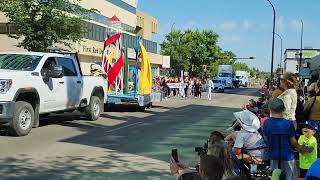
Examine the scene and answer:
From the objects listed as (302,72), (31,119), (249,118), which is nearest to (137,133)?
(31,119)

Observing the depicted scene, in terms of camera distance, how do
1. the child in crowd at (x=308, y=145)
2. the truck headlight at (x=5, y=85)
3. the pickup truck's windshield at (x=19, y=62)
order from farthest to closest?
1. the pickup truck's windshield at (x=19, y=62)
2. the truck headlight at (x=5, y=85)
3. the child in crowd at (x=308, y=145)

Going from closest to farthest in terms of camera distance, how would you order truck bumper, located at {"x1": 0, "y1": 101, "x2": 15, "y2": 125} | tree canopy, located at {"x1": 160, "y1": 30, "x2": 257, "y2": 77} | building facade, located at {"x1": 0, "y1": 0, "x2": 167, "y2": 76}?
truck bumper, located at {"x1": 0, "y1": 101, "x2": 15, "y2": 125} → building facade, located at {"x1": 0, "y1": 0, "x2": 167, "y2": 76} → tree canopy, located at {"x1": 160, "y1": 30, "x2": 257, "y2": 77}

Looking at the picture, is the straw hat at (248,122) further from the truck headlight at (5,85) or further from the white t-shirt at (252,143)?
the truck headlight at (5,85)

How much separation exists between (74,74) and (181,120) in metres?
4.49

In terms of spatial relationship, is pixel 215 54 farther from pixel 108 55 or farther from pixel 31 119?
pixel 31 119

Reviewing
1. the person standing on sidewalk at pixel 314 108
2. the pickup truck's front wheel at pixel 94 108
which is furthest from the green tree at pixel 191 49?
the person standing on sidewalk at pixel 314 108

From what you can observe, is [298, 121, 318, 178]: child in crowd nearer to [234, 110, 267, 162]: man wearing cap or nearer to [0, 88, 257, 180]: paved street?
[234, 110, 267, 162]: man wearing cap

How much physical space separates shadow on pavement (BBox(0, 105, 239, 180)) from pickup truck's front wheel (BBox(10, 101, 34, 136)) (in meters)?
1.16

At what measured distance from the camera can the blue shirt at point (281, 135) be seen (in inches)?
253

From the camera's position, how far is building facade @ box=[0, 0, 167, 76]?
44.8 m

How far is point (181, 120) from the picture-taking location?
61.1 feet

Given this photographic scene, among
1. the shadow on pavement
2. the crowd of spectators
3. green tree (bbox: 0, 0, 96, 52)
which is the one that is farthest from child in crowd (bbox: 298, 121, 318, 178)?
the crowd of spectators

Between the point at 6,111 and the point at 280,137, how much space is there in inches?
300

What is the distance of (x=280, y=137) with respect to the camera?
21.2 ft
